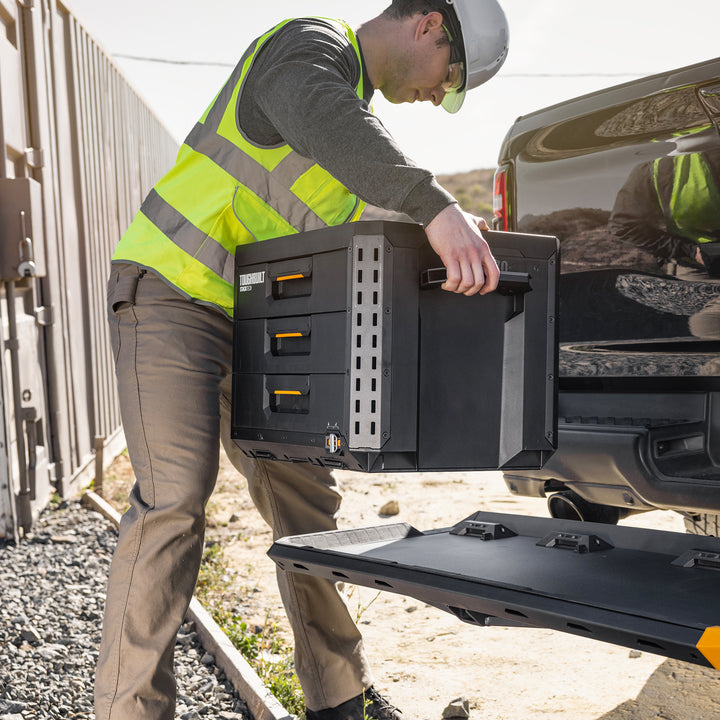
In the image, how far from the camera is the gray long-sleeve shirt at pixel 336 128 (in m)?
1.96

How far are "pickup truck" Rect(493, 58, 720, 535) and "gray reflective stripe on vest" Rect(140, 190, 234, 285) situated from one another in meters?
1.10

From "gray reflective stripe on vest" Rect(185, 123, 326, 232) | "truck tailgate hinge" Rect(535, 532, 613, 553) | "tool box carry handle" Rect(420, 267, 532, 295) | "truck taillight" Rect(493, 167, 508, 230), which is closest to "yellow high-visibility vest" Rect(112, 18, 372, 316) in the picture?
"gray reflective stripe on vest" Rect(185, 123, 326, 232)

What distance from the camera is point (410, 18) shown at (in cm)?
236

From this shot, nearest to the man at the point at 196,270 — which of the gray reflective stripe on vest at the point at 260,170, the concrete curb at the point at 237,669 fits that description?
the gray reflective stripe on vest at the point at 260,170

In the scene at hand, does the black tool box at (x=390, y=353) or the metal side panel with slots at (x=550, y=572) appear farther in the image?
the black tool box at (x=390, y=353)

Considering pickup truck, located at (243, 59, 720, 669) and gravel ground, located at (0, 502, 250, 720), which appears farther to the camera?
gravel ground, located at (0, 502, 250, 720)

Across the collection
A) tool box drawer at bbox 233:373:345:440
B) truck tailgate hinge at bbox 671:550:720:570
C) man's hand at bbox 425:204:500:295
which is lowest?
truck tailgate hinge at bbox 671:550:720:570

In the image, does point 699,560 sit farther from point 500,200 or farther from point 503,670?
point 500,200

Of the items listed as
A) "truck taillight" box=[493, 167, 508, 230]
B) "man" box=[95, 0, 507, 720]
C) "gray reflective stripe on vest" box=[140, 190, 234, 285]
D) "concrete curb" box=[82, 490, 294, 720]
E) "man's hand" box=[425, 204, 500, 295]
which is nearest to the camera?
"man's hand" box=[425, 204, 500, 295]

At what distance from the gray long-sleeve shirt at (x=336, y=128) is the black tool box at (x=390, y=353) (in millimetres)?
110

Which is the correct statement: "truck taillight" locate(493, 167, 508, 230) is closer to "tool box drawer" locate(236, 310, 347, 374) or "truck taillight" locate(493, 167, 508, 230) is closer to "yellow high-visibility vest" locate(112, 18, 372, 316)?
"yellow high-visibility vest" locate(112, 18, 372, 316)

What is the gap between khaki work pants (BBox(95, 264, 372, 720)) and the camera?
7.57 ft

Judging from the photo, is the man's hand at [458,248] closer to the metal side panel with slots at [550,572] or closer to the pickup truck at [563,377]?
the pickup truck at [563,377]

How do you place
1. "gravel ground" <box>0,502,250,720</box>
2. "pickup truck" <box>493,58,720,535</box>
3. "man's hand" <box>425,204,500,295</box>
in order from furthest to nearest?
"gravel ground" <box>0,502,250,720</box> < "pickup truck" <box>493,58,720,535</box> < "man's hand" <box>425,204,500,295</box>
